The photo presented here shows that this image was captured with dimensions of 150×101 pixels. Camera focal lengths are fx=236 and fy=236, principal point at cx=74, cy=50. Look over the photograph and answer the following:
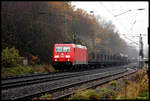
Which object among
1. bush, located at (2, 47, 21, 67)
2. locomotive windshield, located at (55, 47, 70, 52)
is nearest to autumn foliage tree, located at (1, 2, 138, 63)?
locomotive windshield, located at (55, 47, 70, 52)

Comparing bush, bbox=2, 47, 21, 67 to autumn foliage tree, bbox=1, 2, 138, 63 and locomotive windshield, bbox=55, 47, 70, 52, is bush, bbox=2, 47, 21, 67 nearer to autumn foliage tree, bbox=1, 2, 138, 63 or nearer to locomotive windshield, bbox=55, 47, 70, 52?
autumn foliage tree, bbox=1, 2, 138, 63

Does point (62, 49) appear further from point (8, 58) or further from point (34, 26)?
point (34, 26)

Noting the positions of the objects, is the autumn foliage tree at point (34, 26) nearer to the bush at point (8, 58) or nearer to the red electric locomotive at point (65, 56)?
the red electric locomotive at point (65, 56)

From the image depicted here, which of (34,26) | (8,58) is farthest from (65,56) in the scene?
(34,26)

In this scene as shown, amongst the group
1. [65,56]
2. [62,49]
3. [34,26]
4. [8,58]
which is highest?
[34,26]

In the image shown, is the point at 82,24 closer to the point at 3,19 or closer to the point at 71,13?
the point at 71,13

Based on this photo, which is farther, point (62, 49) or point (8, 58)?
point (62, 49)

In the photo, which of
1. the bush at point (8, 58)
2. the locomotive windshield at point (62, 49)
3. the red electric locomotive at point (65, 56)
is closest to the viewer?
the bush at point (8, 58)

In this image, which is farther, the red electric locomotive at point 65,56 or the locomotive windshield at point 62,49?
the locomotive windshield at point 62,49

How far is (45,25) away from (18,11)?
19.9 ft

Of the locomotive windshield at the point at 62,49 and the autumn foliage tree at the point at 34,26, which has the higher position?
the autumn foliage tree at the point at 34,26

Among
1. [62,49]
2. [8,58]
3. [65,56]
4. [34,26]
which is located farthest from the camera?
[34,26]

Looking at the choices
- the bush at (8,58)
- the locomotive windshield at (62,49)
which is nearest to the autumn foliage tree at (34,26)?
the locomotive windshield at (62,49)

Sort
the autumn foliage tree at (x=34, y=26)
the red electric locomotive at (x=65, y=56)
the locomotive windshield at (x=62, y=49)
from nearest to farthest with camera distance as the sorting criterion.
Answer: the red electric locomotive at (x=65, y=56), the locomotive windshield at (x=62, y=49), the autumn foliage tree at (x=34, y=26)
